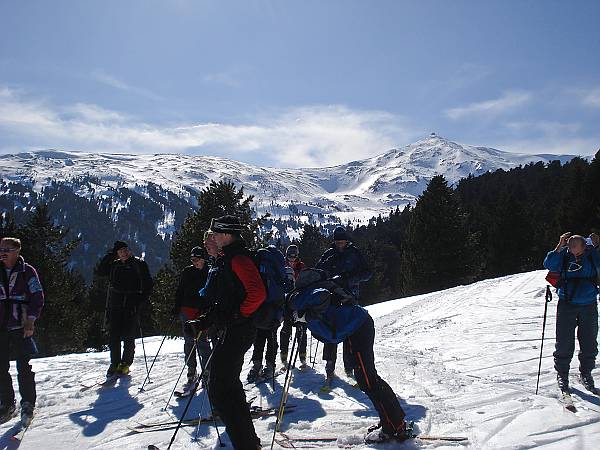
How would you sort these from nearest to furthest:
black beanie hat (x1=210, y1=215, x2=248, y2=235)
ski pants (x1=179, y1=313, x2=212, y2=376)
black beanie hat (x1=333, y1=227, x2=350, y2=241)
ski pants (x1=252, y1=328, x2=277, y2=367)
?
black beanie hat (x1=210, y1=215, x2=248, y2=235) → ski pants (x1=179, y1=313, x2=212, y2=376) → black beanie hat (x1=333, y1=227, x2=350, y2=241) → ski pants (x1=252, y1=328, x2=277, y2=367)

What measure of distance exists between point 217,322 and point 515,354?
701cm

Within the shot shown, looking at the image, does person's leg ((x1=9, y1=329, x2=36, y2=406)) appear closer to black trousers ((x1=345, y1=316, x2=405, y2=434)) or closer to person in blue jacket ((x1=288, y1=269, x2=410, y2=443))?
person in blue jacket ((x1=288, y1=269, x2=410, y2=443))

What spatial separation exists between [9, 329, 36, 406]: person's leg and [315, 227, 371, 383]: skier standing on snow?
4156 millimetres

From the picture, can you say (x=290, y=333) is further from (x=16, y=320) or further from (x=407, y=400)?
(x=16, y=320)

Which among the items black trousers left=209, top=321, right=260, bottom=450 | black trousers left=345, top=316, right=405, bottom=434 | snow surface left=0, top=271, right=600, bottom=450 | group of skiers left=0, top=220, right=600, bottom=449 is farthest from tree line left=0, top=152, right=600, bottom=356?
black trousers left=209, top=321, right=260, bottom=450

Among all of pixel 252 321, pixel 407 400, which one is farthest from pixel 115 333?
pixel 407 400

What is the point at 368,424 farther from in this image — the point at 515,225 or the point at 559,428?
the point at 515,225

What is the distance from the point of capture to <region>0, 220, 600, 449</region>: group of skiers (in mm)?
4461

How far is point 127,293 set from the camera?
27.0 feet

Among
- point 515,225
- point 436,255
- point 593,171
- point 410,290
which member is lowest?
point 410,290

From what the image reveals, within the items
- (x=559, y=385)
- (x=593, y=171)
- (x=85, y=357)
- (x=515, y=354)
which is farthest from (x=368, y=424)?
(x=593, y=171)

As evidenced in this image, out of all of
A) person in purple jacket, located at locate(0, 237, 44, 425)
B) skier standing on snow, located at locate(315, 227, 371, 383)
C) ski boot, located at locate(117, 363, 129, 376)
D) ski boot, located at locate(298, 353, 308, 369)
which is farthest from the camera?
ski boot, located at locate(298, 353, 308, 369)

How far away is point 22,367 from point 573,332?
7537mm

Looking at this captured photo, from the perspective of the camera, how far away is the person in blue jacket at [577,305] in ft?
20.7
